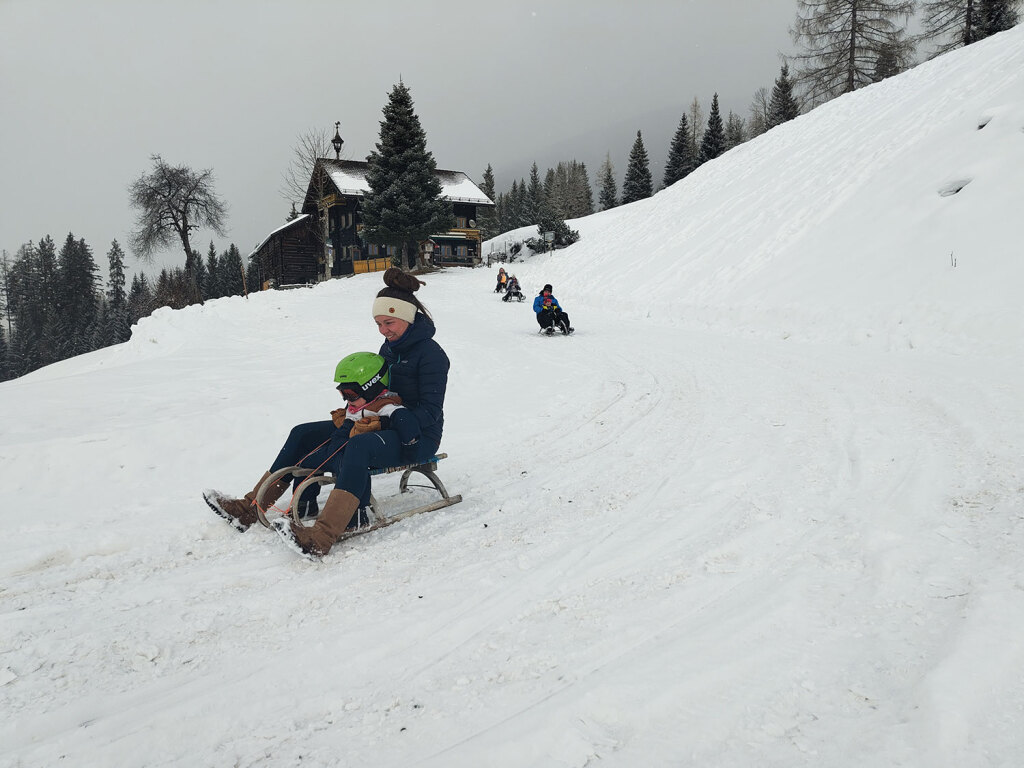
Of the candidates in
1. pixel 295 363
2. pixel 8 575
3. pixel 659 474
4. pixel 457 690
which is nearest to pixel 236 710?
pixel 457 690

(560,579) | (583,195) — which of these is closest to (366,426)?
(560,579)

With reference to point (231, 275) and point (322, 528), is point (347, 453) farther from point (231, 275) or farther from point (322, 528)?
point (231, 275)

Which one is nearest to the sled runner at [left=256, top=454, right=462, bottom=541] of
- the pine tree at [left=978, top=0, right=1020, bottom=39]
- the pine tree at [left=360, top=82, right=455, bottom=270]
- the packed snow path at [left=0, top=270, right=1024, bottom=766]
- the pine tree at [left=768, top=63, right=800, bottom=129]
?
the packed snow path at [left=0, top=270, right=1024, bottom=766]

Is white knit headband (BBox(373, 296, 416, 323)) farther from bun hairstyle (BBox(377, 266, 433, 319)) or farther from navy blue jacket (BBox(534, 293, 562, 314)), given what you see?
navy blue jacket (BBox(534, 293, 562, 314))

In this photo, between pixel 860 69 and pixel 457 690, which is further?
pixel 860 69

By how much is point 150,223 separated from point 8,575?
4941 centimetres

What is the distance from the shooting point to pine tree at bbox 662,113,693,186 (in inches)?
2105

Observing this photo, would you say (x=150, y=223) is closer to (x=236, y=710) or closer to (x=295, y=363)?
(x=295, y=363)

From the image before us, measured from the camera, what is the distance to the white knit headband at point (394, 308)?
387cm

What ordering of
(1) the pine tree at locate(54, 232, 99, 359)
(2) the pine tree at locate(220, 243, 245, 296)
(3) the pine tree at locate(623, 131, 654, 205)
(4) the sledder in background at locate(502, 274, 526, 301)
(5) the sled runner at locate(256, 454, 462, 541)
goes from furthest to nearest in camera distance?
(2) the pine tree at locate(220, 243, 245, 296) → (1) the pine tree at locate(54, 232, 99, 359) → (3) the pine tree at locate(623, 131, 654, 205) → (4) the sledder in background at locate(502, 274, 526, 301) → (5) the sled runner at locate(256, 454, 462, 541)

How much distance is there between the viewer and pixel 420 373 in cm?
391

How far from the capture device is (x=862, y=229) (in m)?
14.7

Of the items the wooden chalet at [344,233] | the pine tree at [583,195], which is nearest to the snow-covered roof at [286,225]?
the wooden chalet at [344,233]

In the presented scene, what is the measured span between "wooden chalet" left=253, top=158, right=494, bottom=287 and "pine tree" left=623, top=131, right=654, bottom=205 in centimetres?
1867
